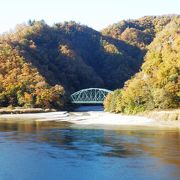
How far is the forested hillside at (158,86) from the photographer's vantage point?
7706 centimetres

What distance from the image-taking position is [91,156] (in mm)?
35250

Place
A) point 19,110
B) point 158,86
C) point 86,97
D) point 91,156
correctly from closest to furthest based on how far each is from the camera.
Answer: point 91,156
point 158,86
point 19,110
point 86,97

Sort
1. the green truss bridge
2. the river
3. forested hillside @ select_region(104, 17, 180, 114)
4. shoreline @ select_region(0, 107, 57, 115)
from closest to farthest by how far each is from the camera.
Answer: the river → forested hillside @ select_region(104, 17, 180, 114) → shoreline @ select_region(0, 107, 57, 115) → the green truss bridge

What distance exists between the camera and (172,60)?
84.8 metres

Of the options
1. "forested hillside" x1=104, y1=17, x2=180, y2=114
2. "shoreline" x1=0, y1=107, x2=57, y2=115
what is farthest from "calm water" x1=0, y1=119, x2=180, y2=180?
"shoreline" x1=0, y1=107, x2=57, y2=115

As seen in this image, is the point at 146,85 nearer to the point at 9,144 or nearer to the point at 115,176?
the point at 9,144

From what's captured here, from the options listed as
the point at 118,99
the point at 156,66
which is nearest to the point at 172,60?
the point at 156,66

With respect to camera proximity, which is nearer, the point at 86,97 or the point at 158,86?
the point at 158,86

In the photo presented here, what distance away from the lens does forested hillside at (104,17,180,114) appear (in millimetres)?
77062

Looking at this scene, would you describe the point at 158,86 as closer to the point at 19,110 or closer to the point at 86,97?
the point at 19,110

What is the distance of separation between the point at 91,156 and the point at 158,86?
160ft

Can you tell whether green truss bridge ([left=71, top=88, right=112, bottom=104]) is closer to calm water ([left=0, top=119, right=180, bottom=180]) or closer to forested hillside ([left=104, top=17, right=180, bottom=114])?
forested hillside ([left=104, top=17, right=180, bottom=114])

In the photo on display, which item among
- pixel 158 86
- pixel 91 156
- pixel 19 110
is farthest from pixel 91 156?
pixel 19 110

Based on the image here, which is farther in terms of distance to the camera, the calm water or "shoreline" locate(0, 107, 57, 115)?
"shoreline" locate(0, 107, 57, 115)
